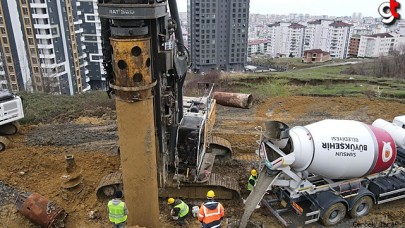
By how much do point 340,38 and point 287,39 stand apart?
21.5 m

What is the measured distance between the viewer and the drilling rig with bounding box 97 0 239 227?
18.6 feet

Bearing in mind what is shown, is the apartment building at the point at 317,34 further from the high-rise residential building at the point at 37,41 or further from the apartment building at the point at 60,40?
the high-rise residential building at the point at 37,41

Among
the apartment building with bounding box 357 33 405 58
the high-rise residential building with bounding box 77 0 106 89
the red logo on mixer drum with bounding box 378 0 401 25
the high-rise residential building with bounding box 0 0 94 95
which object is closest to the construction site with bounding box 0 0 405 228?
the red logo on mixer drum with bounding box 378 0 401 25

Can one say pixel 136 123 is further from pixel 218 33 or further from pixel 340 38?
pixel 340 38

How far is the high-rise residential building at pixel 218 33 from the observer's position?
63594 millimetres

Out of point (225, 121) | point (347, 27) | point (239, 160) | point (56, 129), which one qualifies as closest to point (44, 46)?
point (56, 129)

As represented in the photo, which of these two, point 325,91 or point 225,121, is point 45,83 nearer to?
point 225,121

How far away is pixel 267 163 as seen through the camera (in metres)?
8.48

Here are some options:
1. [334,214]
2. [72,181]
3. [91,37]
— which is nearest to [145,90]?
[72,181]

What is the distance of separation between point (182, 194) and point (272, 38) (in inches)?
5352

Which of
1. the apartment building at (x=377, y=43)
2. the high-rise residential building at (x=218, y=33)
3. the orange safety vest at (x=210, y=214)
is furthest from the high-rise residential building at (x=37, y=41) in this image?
the apartment building at (x=377, y=43)

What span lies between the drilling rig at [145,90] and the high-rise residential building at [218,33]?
55089 millimetres

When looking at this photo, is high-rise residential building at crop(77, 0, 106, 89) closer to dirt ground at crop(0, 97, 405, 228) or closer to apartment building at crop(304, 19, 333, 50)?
dirt ground at crop(0, 97, 405, 228)

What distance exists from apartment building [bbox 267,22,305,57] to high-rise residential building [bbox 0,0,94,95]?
9530cm
